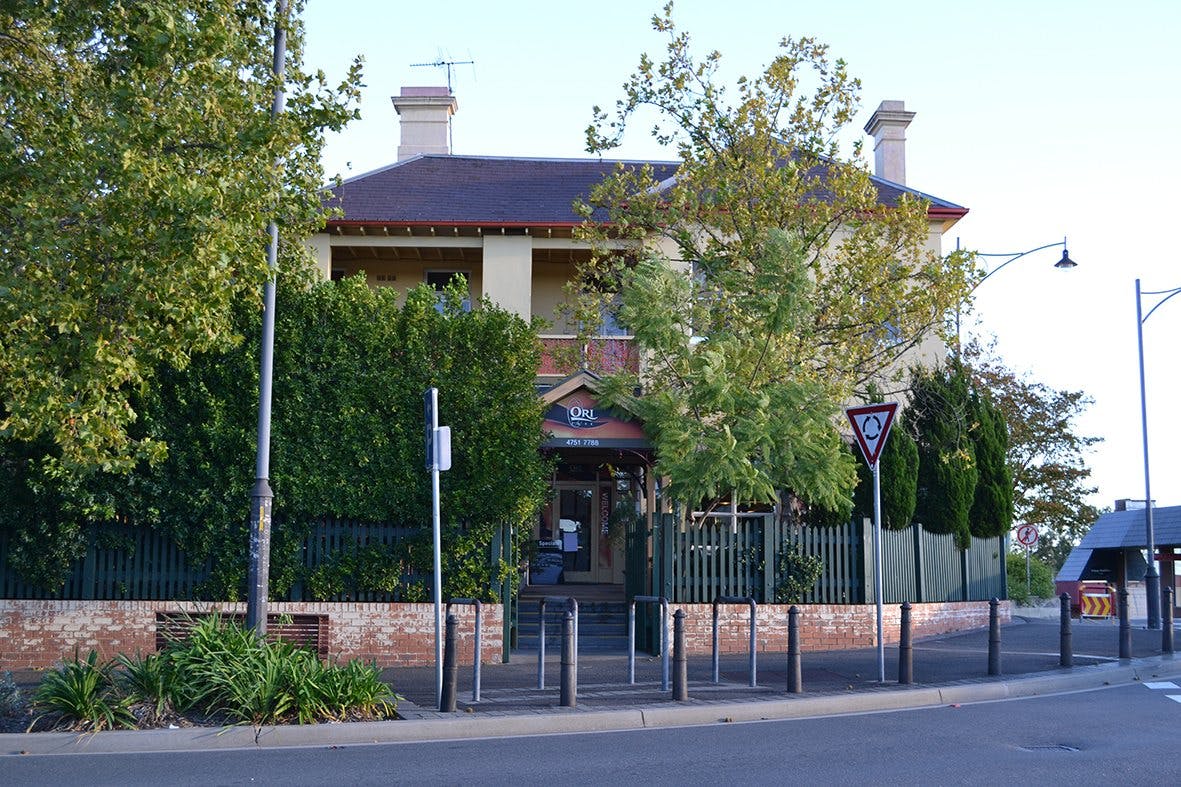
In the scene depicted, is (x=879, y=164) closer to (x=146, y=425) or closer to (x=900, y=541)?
(x=900, y=541)

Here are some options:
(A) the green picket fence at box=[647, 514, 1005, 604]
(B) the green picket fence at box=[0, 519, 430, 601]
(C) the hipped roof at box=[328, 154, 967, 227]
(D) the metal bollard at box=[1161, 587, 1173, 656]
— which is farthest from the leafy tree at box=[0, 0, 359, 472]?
(D) the metal bollard at box=[1161, 587, 1173, 656]

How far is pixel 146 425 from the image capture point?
15.3 meters

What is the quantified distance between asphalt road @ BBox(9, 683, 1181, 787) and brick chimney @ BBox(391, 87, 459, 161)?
20.1 m

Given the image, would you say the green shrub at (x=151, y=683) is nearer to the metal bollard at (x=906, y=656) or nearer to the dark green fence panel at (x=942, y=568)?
the metal bollard at (x=906, y=656)

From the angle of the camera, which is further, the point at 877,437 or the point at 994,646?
the point at 994,646

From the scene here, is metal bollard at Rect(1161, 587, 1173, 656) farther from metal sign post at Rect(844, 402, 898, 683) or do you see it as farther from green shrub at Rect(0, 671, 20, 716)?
green shrub at Rect(0, 671, 20, 716)

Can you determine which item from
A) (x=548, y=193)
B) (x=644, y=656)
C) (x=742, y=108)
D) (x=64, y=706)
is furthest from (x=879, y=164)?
(x=64, y=706)

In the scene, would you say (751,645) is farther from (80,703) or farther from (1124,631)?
(80,703)

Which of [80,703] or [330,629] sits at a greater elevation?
[330,629]

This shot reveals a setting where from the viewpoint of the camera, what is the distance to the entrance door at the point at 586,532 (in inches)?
963

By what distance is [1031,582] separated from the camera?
3036 centimetres

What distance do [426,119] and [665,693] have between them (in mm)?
19193

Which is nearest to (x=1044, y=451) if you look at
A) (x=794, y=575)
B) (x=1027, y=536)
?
(x=1027, y=536)

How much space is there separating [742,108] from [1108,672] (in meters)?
9.38
